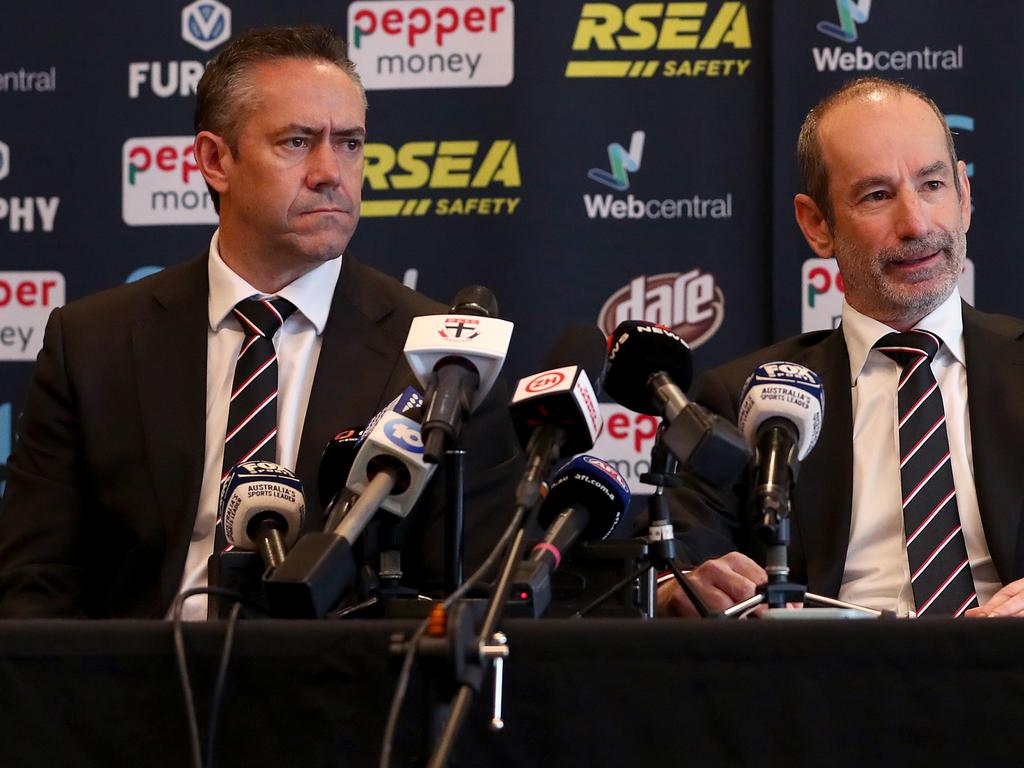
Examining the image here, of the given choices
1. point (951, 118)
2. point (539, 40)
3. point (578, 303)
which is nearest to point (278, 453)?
point (578, 303)

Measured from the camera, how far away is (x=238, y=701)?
1.36 m

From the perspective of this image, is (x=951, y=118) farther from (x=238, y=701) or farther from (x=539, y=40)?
(x=238, y=701)

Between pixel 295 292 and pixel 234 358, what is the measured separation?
0.17 meters

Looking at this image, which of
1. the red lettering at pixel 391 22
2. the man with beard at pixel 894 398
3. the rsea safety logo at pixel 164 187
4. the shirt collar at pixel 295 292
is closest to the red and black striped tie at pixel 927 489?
the man with beard at pixel 894 398

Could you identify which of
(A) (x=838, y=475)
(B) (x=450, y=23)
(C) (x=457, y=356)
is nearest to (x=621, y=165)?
(B) (x=450, y=23)

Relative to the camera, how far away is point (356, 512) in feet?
4.73

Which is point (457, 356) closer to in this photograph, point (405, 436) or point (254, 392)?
point (405, 436)

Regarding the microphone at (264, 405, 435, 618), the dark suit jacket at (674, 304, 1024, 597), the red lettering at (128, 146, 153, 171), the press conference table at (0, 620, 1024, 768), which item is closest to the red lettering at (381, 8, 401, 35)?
the red lettering at (128, 146, 153, 171)

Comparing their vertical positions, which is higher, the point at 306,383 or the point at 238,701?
the point at 306,383

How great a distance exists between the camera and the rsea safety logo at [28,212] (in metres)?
3.96

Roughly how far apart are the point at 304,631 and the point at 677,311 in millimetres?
2485

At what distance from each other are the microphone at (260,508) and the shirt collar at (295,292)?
0.93 meters

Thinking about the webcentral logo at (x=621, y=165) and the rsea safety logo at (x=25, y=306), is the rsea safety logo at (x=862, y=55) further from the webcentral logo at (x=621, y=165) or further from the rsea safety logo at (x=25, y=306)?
the rsea safety logo at (x=25, y=306)

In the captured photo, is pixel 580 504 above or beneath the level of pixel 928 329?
beneath
